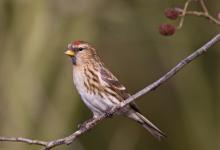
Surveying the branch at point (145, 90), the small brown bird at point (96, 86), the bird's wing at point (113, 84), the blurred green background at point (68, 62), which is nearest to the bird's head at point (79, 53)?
the small brown bird at point (96, 86)

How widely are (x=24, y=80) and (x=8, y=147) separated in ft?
1.34

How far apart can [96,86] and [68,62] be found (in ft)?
2.93

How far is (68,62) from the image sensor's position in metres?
5.03

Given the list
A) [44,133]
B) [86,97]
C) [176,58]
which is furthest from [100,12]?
[86,97]

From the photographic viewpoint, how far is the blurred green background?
4.84 m

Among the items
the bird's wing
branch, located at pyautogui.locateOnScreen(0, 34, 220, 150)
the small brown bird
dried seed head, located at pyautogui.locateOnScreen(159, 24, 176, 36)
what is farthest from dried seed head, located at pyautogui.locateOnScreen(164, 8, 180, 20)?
the bird's wing

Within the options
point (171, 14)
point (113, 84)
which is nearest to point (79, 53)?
point (113, 84)

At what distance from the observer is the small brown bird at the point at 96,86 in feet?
13.5

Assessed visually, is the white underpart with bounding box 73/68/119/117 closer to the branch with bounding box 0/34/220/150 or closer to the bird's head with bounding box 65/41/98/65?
the bird's head with bounding box 65/41/98/65

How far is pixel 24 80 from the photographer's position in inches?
192

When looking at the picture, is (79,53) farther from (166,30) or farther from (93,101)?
(166,30)

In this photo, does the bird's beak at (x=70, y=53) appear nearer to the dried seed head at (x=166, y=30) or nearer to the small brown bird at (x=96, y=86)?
the small brown bird at (x=96, y=86)

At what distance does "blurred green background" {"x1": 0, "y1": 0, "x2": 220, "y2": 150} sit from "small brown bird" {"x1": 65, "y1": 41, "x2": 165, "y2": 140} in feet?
1.22

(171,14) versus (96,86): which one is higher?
(171,14)
